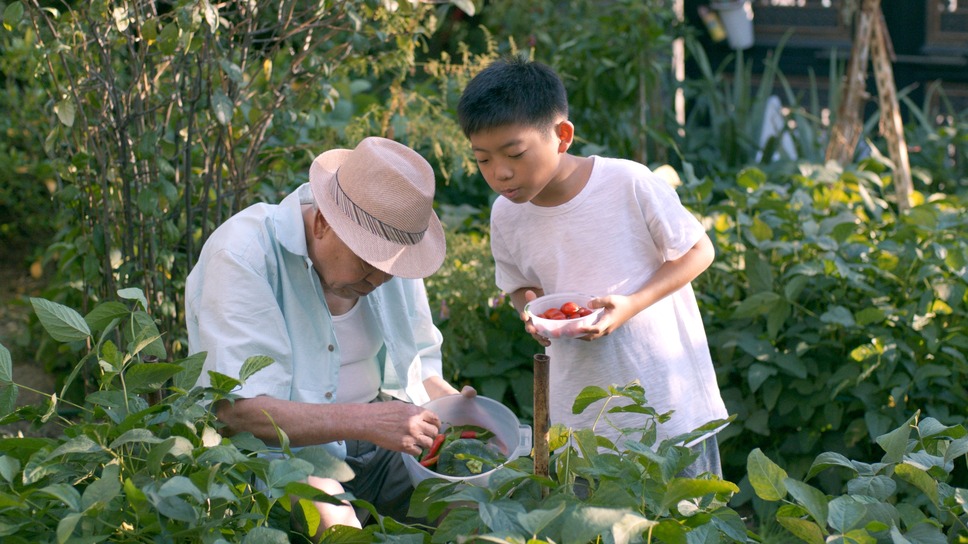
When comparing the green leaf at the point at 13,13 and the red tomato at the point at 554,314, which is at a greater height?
the green leaf at the point at 13,13

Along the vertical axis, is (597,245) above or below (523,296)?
above

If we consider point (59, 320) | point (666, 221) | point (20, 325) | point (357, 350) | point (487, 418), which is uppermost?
point (59, 320)

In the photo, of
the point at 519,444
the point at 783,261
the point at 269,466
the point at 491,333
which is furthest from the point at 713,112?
the point at 269,466

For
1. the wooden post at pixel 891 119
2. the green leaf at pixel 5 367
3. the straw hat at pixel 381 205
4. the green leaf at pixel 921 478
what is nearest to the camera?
the green leaf at pixel 921 478

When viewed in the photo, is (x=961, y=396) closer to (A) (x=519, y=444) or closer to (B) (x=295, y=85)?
(A) (x=519, y=444)

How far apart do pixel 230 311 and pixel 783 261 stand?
6.30 ft

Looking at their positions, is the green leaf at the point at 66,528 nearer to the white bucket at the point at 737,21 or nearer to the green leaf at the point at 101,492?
the green leaf at the point at 101,492

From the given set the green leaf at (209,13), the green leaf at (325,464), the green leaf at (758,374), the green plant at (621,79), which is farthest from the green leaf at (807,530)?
the green plant at (621,79)

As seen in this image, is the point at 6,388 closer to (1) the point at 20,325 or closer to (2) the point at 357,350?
(2) the point at 357,350

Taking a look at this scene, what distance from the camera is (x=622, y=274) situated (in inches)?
86.7

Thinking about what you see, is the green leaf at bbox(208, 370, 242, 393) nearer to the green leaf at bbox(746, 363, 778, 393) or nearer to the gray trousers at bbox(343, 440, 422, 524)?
the gray trousers at bbox(343, 440, 422, 524)

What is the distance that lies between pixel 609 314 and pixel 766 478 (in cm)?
75

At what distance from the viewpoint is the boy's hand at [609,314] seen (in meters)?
2.04

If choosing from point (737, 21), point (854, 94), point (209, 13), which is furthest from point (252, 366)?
point (737, 21)
